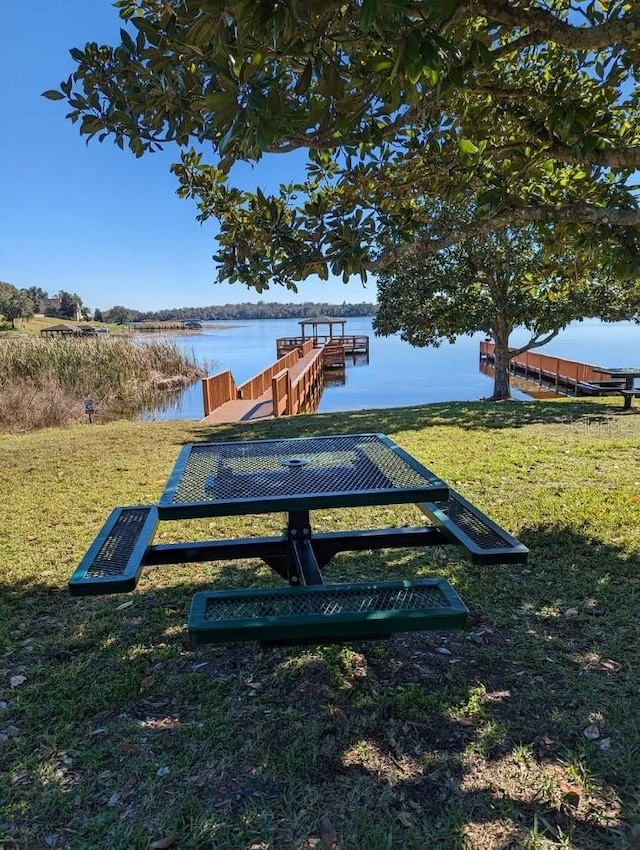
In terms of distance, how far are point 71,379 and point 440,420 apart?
11.2 m

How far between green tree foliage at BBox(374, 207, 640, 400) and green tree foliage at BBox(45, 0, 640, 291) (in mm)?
8371

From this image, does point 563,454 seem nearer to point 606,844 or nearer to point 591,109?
point 591,109

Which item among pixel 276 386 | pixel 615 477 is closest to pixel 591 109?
pixel 615 477

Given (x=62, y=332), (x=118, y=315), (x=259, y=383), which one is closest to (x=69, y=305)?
(x=118, y=315)

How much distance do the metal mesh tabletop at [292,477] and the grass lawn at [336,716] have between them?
81 cm

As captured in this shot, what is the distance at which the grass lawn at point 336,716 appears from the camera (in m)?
1.62

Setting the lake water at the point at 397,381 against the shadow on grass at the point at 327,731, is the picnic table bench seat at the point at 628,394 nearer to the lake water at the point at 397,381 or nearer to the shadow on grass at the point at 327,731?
the lake water at the point at 397,381

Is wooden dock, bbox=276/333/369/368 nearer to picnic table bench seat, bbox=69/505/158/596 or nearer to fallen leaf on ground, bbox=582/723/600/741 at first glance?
picnic table bench seat, bbox=69/505/158/596

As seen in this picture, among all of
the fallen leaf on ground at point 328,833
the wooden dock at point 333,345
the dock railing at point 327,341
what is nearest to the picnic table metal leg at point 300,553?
the fallen leaf on ground at point 328,833

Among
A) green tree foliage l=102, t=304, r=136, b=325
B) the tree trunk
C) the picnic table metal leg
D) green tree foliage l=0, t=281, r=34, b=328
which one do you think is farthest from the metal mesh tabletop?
green tree foliage l=102, t=304, r=136, b=325

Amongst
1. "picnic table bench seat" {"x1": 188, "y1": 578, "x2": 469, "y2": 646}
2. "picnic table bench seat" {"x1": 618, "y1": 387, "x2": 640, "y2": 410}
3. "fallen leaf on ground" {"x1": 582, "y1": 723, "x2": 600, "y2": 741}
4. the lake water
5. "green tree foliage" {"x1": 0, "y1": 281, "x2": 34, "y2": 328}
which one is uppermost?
"green tree foliage" {"x1": 0, "y1": 281, "x2": 34, "y2": 328}

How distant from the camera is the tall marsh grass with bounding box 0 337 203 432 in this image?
12.2 meters

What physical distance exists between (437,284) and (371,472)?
40.3 feet

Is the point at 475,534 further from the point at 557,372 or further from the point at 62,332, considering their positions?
the point at 62,332
